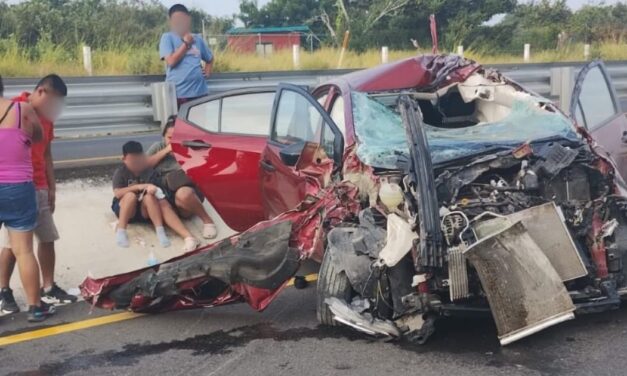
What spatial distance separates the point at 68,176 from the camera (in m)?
8.48

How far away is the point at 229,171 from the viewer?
675cm

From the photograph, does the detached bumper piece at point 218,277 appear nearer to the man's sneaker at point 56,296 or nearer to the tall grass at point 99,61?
the man's sneaker at point 56,296

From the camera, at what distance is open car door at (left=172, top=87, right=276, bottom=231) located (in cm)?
668

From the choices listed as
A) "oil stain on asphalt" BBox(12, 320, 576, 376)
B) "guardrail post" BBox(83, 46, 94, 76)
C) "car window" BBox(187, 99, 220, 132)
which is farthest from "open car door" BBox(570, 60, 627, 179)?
"guardrail post" BBox(83, 46, 94, 76)

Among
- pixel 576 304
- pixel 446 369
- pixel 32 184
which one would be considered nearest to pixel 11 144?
pixel 32 184

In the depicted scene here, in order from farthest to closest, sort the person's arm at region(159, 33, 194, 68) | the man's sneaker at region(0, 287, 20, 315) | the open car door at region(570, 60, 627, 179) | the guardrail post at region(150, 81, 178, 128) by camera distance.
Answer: the guardrail post at region(150, 81, 178, 128), the person's arm at region(159, 33, 194, 68), the open car door at region(570, 60, 627, 179), the man's sneaker at region(0, 287, 20, 315)

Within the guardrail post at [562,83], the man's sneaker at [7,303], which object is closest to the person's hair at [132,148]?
the man's sneaker at [7,303]

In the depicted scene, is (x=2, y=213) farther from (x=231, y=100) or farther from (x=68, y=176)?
(x=68, y=176)

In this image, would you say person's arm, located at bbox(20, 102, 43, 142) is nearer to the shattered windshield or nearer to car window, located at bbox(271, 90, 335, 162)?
car window, located at bbox(271, 90, 335, 162)

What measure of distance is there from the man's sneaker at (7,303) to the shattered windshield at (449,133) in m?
2.65

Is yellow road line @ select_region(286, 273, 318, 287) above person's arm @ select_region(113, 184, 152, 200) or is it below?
below

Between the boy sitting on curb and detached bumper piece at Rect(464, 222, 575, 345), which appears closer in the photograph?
detached bumper piece at Rect(464, 222, 575, 345)

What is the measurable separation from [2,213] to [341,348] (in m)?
2.44

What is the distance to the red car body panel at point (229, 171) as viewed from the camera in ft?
21.8
